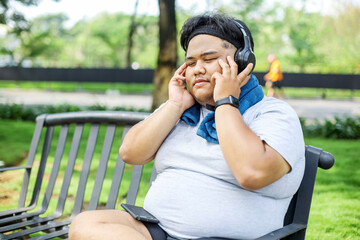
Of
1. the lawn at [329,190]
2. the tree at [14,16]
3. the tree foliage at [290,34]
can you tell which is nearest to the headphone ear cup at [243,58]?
the lawn at [329,190]

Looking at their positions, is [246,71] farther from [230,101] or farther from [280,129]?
[280,129]

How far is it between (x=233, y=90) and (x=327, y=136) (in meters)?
7.17

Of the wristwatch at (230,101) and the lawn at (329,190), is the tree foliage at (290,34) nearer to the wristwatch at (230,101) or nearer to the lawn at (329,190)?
the lawn at (329,190)

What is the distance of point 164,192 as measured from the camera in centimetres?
207

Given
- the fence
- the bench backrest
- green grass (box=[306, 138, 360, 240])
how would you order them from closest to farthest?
1. the bench backrest
2. green grass (box=[306, 138, 360, 240])
3. the fence

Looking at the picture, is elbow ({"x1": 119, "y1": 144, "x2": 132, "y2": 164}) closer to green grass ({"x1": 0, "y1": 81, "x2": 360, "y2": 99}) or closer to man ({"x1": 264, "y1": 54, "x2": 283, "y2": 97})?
man ({"x1": 264, "y1": 54, "x2": 283, "y2": 97})

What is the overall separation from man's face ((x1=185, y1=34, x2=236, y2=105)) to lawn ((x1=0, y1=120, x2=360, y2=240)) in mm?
2029

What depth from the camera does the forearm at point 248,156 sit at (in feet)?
5.63

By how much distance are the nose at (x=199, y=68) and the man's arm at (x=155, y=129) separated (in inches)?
9.1

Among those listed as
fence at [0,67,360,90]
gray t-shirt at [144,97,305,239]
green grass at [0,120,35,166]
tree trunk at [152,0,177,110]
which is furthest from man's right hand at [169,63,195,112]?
fence at [0,67,360,90]

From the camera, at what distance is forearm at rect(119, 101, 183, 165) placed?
219cm

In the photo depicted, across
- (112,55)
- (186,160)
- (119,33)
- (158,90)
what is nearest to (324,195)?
(186,160)

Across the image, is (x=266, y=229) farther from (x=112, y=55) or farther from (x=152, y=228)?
(x=112, y=55)

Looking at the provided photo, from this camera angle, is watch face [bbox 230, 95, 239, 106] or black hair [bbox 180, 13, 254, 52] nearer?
watch face [bbox 230, 95, 239, 106]
